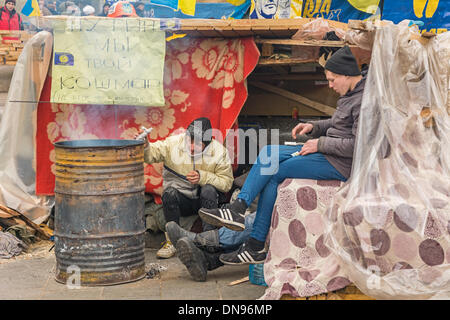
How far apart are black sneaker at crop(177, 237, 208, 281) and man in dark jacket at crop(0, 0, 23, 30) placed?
226 inches

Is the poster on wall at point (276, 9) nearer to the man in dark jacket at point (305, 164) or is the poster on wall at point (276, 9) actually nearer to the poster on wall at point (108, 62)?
the poster on wall at point (108, 62)

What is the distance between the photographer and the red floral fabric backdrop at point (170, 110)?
6.85m

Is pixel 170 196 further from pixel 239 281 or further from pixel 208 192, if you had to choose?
pixel 239 281

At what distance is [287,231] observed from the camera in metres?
4.93

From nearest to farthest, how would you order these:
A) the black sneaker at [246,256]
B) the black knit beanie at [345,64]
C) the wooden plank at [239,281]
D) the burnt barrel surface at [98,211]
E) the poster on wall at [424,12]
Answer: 1. the black knit beanie at [345,64]
2. the black sneaker at [246,256]
3. the burnt barrel surface at [98,211]
4. the wooden plank at [239,281]
5. the poster on wall at [424,12]

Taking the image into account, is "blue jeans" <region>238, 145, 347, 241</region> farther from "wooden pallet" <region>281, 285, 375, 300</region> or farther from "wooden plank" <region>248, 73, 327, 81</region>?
"wooden plank" <region>248, 73, 327, 81</region>

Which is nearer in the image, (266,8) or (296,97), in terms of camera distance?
(296,97)

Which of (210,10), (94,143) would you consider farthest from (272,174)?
(210,10)

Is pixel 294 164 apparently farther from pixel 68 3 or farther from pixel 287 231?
pixel 68 3

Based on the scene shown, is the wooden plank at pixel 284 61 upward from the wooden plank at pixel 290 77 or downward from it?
upward

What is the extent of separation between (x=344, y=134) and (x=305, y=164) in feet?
1.26

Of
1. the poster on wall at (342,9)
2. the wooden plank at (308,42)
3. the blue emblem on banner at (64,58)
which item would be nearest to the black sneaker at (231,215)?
the wooden plank at (308,42)

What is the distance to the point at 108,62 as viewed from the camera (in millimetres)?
6578

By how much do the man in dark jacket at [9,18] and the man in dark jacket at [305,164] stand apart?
6010mm
